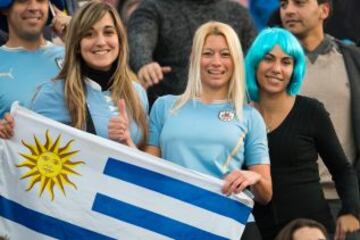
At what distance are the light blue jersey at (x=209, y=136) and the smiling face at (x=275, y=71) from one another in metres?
0.46

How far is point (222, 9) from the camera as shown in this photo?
8633 mm

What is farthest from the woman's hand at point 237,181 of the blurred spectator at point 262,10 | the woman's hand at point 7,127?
the blurred spectator at point 262,10

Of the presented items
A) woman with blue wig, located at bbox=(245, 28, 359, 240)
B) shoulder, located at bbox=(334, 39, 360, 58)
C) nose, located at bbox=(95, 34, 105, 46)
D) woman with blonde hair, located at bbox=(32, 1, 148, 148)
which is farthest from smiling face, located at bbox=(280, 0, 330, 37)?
nose, located at bbox=(95, 34, 105, 46)

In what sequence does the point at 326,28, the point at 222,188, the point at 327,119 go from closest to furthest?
the point at 222,188 → the point at 327,119 → the point at 326,28

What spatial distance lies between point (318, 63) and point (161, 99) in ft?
4.94

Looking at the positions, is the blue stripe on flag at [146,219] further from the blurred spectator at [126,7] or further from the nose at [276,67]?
the blurred spectator at [126,7]

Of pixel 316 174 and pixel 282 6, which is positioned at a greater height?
pixel 282 6

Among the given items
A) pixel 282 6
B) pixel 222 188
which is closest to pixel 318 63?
pixel 282 6

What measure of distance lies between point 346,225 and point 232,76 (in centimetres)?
108

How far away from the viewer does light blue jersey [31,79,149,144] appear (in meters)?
7.11

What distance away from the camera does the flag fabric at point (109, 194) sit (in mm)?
6977

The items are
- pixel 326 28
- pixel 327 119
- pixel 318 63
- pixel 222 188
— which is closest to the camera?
pixel 222 188

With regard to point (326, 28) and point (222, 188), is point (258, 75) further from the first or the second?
point (326, 28)

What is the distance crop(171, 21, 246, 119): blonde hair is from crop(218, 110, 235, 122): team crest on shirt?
3cm
